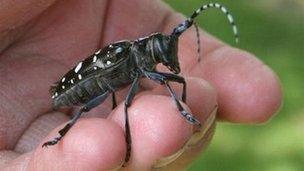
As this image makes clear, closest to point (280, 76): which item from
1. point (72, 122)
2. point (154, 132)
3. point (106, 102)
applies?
point (106, 102)

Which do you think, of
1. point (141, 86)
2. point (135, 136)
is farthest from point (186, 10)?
point (135, 136)

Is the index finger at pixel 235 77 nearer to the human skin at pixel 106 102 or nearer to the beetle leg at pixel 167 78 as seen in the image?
the human skin at pixel 106 102

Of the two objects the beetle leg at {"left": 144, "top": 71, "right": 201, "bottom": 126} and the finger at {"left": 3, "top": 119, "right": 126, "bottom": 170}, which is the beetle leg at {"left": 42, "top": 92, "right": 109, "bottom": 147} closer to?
the finger at {"left": 3, "top": 119, "right": 126, "bottom": 170}

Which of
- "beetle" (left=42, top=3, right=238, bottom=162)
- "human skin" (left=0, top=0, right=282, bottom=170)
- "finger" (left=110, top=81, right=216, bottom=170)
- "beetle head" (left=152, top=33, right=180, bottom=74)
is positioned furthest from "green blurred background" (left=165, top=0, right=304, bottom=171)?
"finger" (left=110, top=81, right=216, bottom=170)

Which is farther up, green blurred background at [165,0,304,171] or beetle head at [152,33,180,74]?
beetle head at [152,33,180,74]

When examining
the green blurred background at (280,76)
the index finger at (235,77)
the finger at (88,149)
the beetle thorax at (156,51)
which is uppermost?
the beetle thorax at (156,51)

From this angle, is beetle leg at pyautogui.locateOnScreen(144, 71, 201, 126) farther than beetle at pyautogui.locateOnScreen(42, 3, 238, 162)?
No

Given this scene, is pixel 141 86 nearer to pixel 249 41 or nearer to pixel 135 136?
pixel 135 136

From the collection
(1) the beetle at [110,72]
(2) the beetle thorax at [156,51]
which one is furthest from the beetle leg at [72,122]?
(2) the beetle thorax at [156,51]
